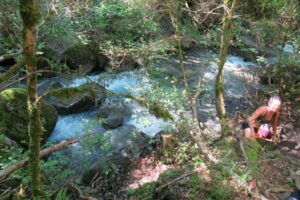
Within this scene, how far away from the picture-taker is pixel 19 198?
12.3ft

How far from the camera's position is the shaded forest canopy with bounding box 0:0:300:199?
5066 mm

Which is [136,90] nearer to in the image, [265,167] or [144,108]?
[144,108]

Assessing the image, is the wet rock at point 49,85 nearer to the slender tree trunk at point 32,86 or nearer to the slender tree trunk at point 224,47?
the slender tree trunk at point 224,47

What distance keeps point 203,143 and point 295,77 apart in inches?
222

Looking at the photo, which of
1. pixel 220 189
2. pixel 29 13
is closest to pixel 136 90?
pixel 220 189

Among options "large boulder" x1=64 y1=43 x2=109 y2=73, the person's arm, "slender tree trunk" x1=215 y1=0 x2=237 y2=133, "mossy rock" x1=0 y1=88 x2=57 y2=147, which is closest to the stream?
"large boulder" x1=64 y1=43 x2=109 y2=73

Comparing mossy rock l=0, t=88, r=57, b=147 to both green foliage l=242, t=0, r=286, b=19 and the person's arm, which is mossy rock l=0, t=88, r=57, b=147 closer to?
the person's arm

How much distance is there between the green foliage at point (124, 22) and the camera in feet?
30.2

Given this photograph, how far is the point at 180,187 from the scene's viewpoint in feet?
17.3

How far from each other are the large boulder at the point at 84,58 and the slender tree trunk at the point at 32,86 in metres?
8.26

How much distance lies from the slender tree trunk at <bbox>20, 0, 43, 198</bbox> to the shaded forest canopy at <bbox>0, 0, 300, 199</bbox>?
0.01 metres

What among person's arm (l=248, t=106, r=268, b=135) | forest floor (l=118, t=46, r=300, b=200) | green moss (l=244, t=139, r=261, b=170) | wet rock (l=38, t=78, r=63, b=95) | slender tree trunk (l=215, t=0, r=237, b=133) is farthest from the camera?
wet rock (l=38, t=78, r=63, b=95)

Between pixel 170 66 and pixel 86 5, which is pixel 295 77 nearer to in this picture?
pixel 170 66

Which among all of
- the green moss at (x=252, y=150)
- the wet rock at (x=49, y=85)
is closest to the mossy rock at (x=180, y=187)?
the green moss at (x=252, y=150)
